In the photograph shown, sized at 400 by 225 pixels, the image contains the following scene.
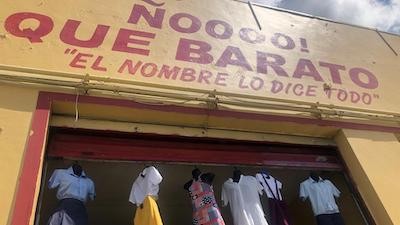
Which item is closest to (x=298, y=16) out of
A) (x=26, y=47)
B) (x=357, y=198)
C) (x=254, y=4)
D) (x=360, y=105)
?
(x=254, y=4)

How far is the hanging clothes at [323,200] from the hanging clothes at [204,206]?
3.39 ft

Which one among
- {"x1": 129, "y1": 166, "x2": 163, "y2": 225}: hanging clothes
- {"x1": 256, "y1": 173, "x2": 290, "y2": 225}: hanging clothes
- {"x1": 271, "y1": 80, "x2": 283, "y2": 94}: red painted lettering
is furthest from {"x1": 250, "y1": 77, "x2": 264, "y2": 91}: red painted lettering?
{"x1": 129, "y1": 166, "x2": 163, "y2": 225}: hanging clothes

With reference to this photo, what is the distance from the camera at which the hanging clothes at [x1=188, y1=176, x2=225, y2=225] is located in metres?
3.34

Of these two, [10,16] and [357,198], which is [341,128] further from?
[10,16]

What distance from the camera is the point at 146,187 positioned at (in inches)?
130

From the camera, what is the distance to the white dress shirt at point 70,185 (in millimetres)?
3178

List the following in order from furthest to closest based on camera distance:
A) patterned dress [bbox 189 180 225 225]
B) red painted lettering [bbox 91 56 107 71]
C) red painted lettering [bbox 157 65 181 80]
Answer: red painted lettering [bbox 157 65 181 80] → red painted lettering [bbox 91 56 107 71] → patterned dress [bbox 189 180 225 225]

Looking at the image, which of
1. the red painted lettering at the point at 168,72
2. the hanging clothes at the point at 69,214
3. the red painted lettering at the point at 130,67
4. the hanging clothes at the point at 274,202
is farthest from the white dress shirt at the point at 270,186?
the hanging clothes at the point at 69,214

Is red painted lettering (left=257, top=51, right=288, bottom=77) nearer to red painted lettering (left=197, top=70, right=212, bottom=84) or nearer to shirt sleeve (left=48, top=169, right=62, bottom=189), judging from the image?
red painted lettering (left=197, top=70, right=212, bottom=84)

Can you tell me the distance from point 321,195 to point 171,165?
1.53 meters

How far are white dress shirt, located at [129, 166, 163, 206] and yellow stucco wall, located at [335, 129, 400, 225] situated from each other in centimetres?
202

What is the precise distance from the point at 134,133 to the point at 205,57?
1.22 m

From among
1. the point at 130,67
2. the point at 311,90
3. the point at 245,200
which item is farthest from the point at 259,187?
the point at 130,67

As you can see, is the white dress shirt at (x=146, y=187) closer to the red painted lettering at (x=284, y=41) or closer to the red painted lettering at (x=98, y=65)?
the red painted lettering at (x=98, y=65)
